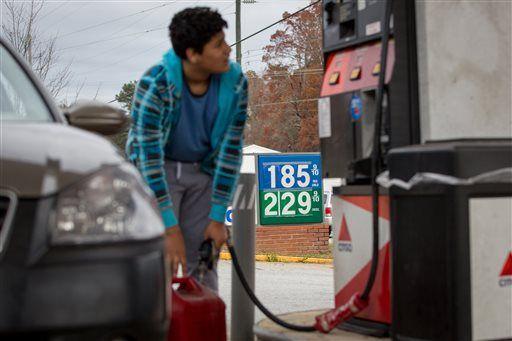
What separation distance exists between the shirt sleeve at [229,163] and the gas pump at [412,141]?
0.68 metres

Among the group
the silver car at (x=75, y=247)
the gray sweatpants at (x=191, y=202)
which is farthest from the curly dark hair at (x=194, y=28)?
the silver car at (x=75, y=247)

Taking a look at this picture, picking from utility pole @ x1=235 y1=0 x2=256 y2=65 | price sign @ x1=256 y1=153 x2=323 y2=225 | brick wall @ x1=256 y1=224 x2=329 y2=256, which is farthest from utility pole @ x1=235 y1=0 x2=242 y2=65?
price sign @ x1=256 y1=153 x2=323 y2=225

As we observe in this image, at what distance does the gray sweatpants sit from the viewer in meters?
4.34

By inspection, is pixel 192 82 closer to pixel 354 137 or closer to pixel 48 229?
pixel 354 137

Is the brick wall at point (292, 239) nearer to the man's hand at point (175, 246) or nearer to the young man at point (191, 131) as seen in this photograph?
the young man at point (191, 131)

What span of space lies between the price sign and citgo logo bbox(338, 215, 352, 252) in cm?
850

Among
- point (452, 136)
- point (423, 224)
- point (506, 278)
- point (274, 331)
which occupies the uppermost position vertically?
point (452, 136)

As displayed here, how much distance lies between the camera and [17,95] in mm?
3395

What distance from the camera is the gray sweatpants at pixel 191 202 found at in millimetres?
4340

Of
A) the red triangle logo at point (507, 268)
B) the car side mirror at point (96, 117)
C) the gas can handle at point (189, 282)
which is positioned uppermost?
the car side mirror at point (96, 117)

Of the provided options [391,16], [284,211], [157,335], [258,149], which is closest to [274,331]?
[391,16]

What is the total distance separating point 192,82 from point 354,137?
1.11 m

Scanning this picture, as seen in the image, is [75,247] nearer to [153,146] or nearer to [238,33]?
[153,146]

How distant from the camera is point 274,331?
4820mm
